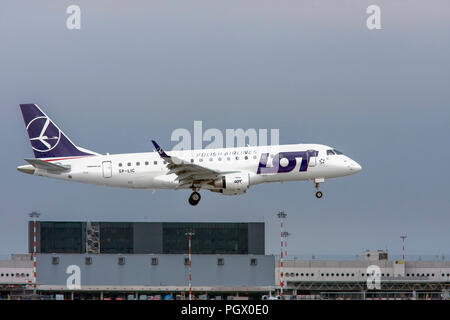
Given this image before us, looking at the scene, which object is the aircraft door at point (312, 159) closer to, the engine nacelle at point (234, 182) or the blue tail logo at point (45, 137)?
the engine nacelle at point (234, 182)

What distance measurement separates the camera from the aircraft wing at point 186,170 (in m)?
77.2

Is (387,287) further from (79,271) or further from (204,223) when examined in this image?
(79,271)

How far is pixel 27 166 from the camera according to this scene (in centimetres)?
8144

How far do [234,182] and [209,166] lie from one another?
297cm

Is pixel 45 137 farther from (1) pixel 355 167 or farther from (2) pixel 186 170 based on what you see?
(1) pixel 355 167

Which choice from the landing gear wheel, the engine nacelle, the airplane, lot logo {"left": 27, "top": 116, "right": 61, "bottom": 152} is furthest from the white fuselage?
lot logo {"left": 27, "top": 116, "right": 61, "bottom": 152}

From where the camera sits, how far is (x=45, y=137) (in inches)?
3393

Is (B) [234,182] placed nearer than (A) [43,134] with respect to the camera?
Yes

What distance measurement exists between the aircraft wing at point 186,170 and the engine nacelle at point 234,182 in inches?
24.3

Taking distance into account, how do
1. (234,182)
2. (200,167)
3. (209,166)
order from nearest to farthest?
(200,167) → (234,182) → (209,166)

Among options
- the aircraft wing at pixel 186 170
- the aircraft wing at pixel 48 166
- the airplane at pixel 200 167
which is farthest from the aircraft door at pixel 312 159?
the aircraft wing at pixel 48 166

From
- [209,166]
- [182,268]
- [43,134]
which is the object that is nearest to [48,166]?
[43,134]
